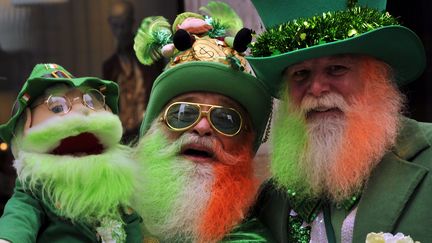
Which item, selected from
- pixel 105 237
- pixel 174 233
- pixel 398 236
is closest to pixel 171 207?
pixel 174 233

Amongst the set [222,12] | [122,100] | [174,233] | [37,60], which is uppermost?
[222,12]

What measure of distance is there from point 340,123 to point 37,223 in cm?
122

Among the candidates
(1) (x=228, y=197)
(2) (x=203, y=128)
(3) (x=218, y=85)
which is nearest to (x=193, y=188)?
(1) (x=228, y=197)

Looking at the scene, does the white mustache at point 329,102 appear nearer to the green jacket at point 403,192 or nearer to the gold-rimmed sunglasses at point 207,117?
the green jacket at point 403,192

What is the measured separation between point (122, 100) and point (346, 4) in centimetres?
286

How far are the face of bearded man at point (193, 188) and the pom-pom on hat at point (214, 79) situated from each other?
19 cm

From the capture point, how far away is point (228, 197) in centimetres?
254

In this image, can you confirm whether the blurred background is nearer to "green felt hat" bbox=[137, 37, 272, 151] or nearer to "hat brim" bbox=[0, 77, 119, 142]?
"green felt hat" bbox=[137, 37, 272, 151]

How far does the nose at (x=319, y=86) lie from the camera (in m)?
2.31

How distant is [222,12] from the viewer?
297cm

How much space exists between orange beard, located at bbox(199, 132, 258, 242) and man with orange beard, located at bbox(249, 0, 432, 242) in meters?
0.18

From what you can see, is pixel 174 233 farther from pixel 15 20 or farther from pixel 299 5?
pixel 15 20

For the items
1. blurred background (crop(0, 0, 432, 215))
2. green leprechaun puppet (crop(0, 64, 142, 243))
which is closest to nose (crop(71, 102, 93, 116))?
green leprechaun puppet (crop(0, 64, 142, 243))

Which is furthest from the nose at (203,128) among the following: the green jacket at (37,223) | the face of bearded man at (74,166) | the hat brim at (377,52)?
the green jacket at (37,223)
